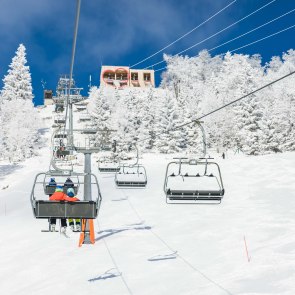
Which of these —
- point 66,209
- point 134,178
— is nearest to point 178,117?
point 134,178

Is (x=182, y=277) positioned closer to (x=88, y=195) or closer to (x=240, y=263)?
(x=240, y=263)

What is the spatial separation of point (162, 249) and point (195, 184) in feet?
74.5


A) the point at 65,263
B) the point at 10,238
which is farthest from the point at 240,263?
the point at 10,238

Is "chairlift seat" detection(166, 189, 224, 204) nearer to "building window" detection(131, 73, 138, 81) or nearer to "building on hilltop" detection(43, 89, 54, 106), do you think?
"building on hilltop" detection(43, 89, 54, 106)

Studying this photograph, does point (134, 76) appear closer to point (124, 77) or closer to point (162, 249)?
point (124, 77)

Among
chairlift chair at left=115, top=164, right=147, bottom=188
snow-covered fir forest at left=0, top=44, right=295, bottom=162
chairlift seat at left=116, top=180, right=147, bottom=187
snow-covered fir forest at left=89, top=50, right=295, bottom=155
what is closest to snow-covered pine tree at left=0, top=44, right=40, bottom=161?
snow-covered fir forest at left=0, top=44, right=295, bottom=162

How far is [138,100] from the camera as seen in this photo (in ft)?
292

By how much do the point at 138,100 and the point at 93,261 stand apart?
71.2 m

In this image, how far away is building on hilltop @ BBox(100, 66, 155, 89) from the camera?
11519 centimetres

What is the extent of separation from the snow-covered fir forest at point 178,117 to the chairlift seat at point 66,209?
121 feet

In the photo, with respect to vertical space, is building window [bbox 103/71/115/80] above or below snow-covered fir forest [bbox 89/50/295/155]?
above

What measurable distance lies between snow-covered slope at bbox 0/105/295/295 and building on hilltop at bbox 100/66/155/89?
79685 millimetres

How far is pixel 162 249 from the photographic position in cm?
2159

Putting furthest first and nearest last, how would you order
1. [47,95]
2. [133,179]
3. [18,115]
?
[47,95] → [18,115] → [133,179]
